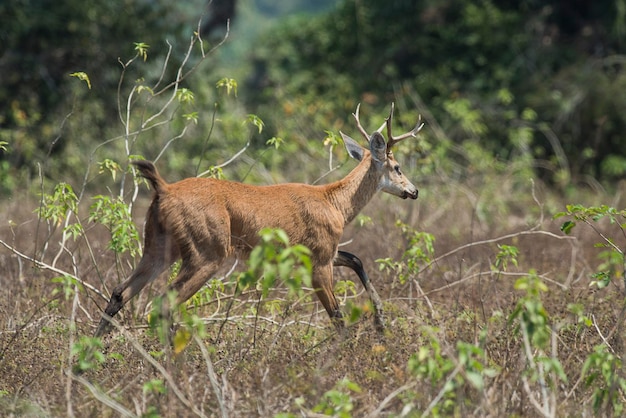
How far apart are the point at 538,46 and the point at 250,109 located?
7.28m

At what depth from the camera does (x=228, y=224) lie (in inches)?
301

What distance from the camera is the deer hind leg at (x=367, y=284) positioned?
7.70 meters

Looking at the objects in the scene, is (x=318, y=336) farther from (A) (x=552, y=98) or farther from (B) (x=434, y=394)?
(A) (x=552, y=98)

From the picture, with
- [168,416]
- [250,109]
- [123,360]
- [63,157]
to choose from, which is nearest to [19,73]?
[63,157]

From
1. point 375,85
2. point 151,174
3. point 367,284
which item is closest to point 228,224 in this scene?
point 151,174

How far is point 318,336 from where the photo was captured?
774 centimetres

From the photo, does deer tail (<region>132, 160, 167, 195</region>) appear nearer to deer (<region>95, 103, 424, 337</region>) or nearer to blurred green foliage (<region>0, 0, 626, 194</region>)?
deer (<region>95, 103, 424, 337</region>)

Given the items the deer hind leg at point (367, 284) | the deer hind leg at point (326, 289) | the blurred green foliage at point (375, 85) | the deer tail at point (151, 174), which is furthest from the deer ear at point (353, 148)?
the blurred green foliage at point (375, 85)

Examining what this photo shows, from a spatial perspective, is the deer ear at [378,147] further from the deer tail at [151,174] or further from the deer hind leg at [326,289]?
the deer tail at [151,174]

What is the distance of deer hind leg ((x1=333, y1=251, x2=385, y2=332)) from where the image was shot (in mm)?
7695

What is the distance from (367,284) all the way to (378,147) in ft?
4.34

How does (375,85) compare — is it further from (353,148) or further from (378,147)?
(378,147)

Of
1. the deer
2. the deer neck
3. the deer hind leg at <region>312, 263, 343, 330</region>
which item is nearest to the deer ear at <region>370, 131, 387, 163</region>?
the deer

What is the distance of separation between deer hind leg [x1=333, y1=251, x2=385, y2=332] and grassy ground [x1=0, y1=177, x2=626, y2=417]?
0.10 meters
